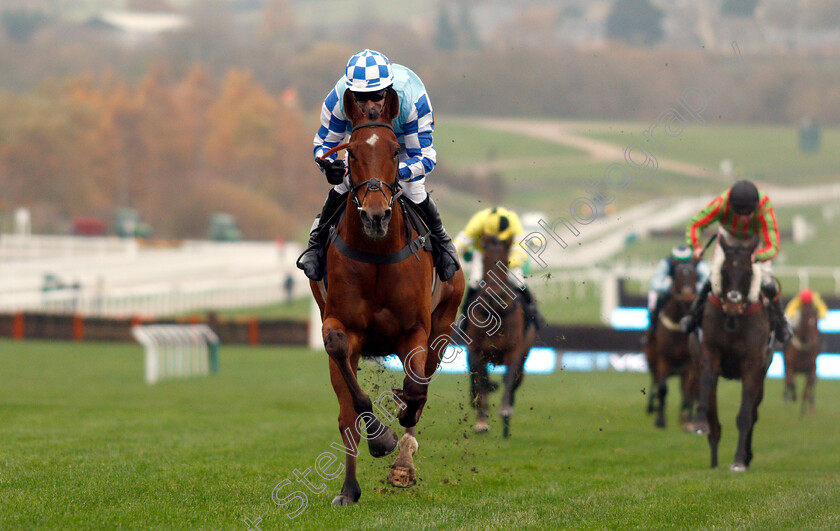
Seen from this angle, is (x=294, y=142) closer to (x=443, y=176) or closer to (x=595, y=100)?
(x=443, y=176)

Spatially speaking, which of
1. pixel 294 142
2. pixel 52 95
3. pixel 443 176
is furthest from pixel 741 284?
pixel 52 95

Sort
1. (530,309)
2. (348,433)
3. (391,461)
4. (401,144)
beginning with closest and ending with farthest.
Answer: (348,433) → (401,144) → (391,461) → (530,309)

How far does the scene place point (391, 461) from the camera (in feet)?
28.8

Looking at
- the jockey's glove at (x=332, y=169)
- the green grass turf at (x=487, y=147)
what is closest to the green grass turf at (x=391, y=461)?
the jockey's glove at (x=332, y=169)

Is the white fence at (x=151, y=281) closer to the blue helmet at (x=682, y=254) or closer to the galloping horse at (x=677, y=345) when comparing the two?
the galloping horse at (x=677, y=345)

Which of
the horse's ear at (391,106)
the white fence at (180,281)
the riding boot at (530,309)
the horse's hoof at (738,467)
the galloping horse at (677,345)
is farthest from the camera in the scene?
the white fence at (180,281)

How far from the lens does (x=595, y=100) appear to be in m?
75.6

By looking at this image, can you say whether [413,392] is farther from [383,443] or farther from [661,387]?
[661,387]

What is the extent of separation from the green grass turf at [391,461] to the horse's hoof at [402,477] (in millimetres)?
69

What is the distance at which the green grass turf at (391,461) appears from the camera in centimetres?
630

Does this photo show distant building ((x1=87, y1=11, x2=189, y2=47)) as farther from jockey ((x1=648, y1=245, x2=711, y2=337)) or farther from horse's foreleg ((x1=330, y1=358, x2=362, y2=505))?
horse's foreleg ((x1=330, y1=358, x2=362, y2=505))

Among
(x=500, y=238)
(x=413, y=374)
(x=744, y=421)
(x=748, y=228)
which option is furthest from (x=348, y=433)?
(x=500, y=238)

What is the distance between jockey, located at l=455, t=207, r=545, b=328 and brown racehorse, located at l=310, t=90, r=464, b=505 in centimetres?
428

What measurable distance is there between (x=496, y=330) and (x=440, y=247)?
13.7 feet
